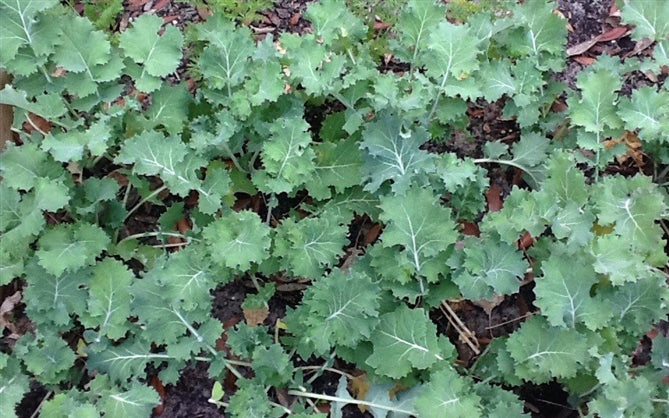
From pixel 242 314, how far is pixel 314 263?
0.53 metres

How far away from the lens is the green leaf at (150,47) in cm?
298

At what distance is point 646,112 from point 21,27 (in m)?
2.74

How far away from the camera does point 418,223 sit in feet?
8.79

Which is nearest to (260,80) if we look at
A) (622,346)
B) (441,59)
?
(441,59)

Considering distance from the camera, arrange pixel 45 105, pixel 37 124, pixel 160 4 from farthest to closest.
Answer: pixel 160 4
pixel 37 124
pixel 45 105

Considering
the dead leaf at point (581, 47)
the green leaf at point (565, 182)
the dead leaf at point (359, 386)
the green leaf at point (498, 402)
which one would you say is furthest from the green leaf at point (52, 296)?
the dead leaf at point (581, 47)

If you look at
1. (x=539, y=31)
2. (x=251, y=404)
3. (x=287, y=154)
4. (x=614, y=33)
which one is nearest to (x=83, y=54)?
(x=287, y=154)

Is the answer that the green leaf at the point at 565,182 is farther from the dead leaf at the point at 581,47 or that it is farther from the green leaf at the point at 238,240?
the green leaf at the point at 238,240

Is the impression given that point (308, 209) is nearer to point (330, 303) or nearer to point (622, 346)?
point (330, 303)

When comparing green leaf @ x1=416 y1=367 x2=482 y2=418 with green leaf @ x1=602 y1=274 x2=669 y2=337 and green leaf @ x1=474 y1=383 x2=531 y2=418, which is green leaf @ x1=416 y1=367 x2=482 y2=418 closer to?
green leaf @ x1=474 y1=383 x2=531 y2=418

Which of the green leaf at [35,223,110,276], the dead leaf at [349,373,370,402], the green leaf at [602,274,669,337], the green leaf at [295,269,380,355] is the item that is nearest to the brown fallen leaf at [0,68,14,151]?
the green leaf at [35,223,110,276]

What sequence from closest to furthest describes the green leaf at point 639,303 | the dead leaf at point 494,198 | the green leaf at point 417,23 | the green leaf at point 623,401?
the green leaf at point 623,401 → the green leaf at point 639,303 → the green leaf at point 417,23 → the dead leaf at point 494,198

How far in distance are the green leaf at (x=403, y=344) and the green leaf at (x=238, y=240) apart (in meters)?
0.57

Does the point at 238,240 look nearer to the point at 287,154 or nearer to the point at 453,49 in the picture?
the point at 287,154
